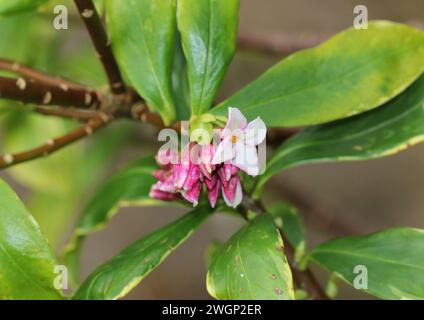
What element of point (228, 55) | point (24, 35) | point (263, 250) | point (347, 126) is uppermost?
point (24, 35)

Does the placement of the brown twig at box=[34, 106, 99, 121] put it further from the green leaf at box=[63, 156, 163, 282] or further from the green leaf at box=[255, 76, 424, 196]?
the green leaf at box=[255, 76, 424, 196]

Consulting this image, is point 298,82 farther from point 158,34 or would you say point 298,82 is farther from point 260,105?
point 158,34

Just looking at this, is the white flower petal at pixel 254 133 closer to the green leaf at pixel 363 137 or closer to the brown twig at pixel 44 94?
the green leaf at pixel 363 137

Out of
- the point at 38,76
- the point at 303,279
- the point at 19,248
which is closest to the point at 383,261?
the point at 303,279

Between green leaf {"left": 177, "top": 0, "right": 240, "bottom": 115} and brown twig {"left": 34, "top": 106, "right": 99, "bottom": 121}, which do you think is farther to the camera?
brown twig {"left": 34, "top": 106, "right": 99, "bottom": 121}

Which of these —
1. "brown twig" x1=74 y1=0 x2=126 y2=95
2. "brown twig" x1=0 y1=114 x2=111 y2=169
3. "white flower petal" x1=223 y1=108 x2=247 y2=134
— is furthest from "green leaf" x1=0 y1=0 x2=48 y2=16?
"white flower petal" x1=223 y1=108 x2=247 y2=134

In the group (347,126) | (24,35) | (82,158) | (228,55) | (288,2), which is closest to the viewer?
(228,55)
